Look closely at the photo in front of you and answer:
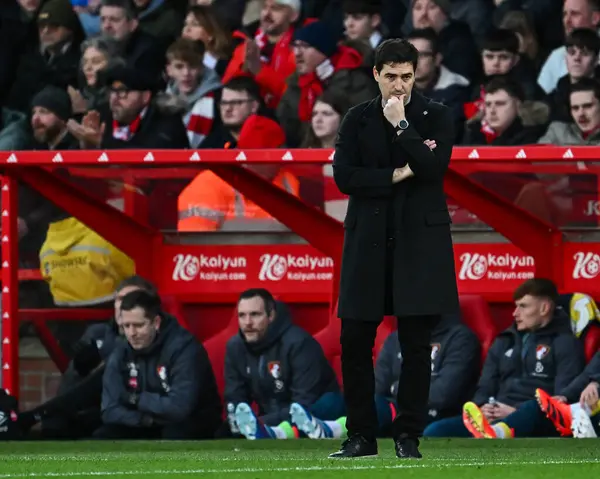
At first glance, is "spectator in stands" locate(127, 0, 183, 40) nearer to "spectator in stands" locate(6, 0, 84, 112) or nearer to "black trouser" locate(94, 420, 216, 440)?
"spectator in stands" locate(6, 0, 84, 112)

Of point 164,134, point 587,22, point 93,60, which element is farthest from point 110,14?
point 587,22

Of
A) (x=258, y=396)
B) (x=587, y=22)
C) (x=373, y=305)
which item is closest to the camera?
(x=373, y=305)

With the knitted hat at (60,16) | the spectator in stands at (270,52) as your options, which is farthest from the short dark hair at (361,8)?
the knitted hat at (60,16)

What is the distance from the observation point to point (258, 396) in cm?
1160

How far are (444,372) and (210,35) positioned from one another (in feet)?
15.5

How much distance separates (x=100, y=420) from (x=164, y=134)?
2.87 metres

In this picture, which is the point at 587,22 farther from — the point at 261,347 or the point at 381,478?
the point at 381,478

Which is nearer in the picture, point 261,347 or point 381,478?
point 381,478

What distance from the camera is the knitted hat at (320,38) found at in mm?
13992

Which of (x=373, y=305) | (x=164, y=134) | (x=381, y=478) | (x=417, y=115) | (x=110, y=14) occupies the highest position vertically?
(x=110, y=14)

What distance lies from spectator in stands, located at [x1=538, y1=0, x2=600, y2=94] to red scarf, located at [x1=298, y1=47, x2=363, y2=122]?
1.40m

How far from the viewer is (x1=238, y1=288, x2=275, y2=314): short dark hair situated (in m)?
11.6

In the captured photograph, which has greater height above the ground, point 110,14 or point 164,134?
point 110,14

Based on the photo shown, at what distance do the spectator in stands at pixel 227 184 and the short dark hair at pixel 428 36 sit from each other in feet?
4.03
